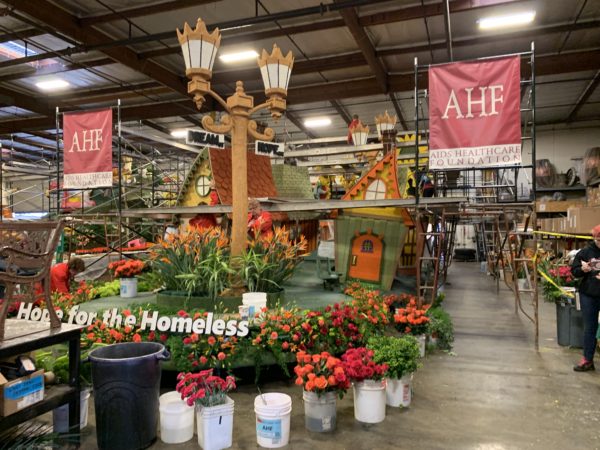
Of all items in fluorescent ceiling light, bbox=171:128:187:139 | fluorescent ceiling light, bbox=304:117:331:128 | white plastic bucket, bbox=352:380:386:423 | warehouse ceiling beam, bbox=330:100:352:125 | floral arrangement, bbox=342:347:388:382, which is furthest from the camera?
fluorescent ceiling light, bbox=171:128:187:139

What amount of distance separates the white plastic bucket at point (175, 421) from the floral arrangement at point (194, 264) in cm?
202

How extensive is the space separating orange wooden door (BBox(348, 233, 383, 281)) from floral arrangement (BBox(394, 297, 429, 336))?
174cm

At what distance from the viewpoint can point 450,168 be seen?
6.39 meters

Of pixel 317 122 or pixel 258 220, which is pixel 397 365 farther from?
pixel 317 122

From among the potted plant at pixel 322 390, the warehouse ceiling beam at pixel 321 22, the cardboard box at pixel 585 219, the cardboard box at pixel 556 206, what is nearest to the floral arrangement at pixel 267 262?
the potted plant at pixel 322 390

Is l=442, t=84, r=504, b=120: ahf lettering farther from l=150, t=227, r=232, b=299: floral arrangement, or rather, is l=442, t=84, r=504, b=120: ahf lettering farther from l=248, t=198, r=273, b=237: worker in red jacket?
l=150, t=227, r=232, b=299: floral arrangement

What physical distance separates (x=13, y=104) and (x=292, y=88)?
8925 millimetres

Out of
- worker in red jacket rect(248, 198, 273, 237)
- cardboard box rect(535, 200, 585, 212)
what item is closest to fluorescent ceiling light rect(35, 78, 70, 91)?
worker in red jacket rect(248, 198, 273, 237)

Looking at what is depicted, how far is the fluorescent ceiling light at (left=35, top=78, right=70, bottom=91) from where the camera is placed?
46.2ft

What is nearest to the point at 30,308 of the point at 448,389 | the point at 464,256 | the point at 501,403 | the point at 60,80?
the point at 448,389

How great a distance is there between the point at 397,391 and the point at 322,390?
101cm

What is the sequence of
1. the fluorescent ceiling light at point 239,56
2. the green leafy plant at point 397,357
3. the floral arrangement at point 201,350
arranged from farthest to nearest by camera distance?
the fluorescent ceiling light at point 239,56 < the floral arrangement at point 201,350 < the green leafy plant at point 397,357

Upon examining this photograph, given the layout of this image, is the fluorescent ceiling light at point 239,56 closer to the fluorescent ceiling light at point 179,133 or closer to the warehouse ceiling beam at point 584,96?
the fluorescent ceiling light at point 179,133

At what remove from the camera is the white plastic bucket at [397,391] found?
4.71 metres
